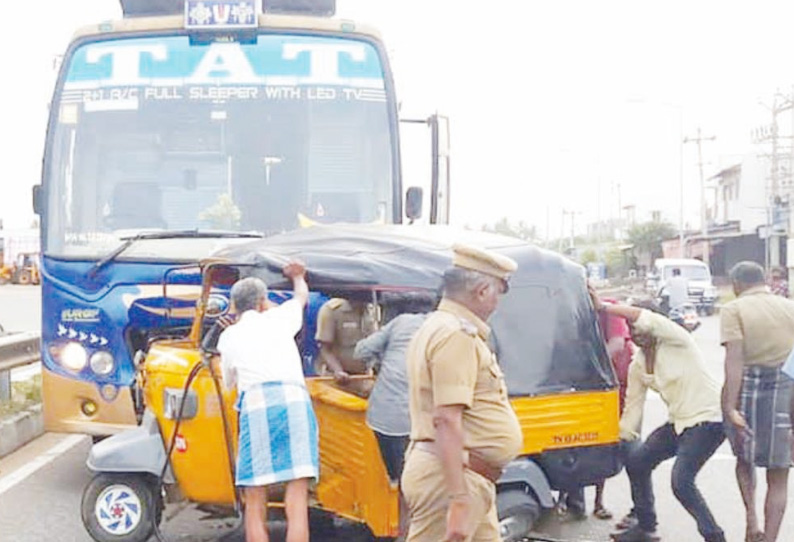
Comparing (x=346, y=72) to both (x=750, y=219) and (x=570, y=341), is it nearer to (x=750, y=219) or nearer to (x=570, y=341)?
(x=570, y=341)

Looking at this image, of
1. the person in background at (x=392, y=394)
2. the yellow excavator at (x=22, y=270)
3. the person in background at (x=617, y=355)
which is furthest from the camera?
the yellow excavator at (x=22, y=270)

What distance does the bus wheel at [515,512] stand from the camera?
6.04m

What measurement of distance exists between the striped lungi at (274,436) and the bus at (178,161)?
2264 mm

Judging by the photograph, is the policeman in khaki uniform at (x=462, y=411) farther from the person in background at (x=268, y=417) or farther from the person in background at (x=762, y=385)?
the person in background at (x=762, y=385)

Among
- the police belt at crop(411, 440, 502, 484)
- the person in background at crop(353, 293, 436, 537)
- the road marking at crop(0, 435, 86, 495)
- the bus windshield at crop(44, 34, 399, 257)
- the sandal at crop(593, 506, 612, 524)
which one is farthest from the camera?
the road marking at crop(0, 435, 86, 495)

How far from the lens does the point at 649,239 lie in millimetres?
76750


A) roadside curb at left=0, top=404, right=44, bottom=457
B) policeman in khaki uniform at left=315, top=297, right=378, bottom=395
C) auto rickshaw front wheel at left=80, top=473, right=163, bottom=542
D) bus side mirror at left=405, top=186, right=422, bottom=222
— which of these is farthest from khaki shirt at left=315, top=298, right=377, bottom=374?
roadside curb at left=0, top=404, right=44, bottom=457

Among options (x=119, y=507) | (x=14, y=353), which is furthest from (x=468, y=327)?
(x=14, y=353)

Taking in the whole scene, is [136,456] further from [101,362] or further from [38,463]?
[38,463]

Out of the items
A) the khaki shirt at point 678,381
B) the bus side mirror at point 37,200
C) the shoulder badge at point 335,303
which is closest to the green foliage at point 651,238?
the bus side mirror at point 37,200

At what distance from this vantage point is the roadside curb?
9969 mm

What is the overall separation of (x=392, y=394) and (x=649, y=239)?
73.1 m

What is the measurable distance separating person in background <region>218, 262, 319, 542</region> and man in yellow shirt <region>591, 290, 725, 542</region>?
1.96 m

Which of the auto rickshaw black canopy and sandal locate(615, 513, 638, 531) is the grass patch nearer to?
the auto rickshaw black canopy
